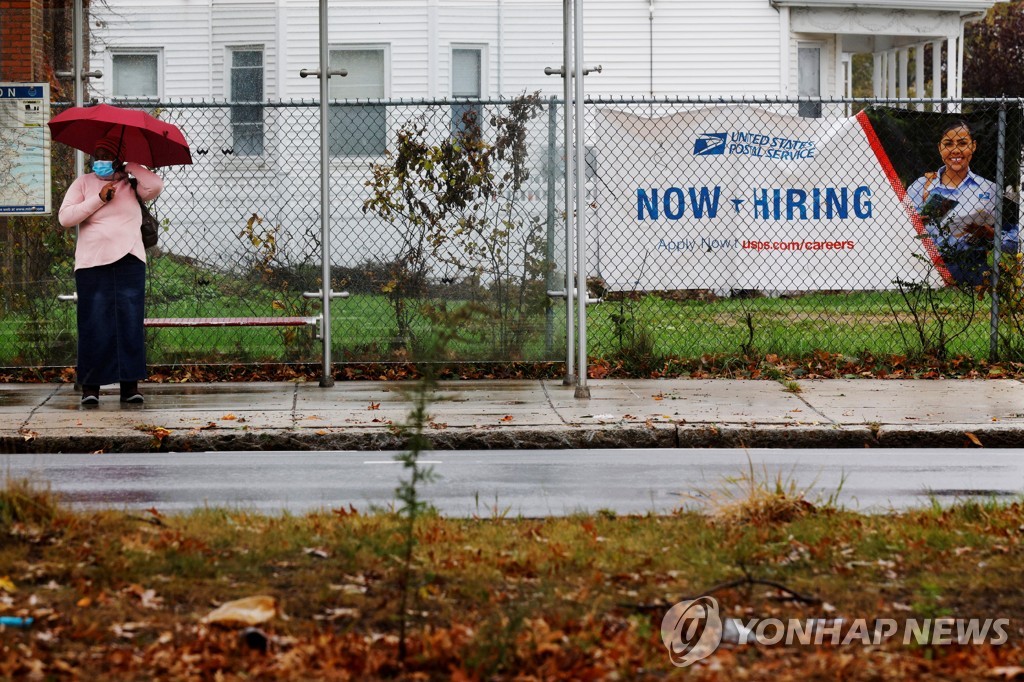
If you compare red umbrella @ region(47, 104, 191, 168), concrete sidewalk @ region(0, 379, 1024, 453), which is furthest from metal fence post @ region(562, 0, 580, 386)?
red umbrella @ region(47, 104, 191, 168)

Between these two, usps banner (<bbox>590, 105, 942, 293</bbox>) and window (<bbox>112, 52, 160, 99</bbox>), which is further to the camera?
usps banner (<bbox>590, 105, 942, 293</bbox>)

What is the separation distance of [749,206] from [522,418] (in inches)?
241

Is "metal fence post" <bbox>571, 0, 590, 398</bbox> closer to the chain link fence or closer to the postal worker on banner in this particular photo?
the chain link fence

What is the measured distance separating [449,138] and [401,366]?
204 cm

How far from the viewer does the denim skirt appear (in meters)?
11.0

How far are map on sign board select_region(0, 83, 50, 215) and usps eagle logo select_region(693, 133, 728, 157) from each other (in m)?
7.80

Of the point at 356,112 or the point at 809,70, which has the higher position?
the point at 809,70

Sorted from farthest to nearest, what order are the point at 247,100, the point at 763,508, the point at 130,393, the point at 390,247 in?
the point at 390,247 < the point at 247,100 < the point at 130,393 < the point at 763,508

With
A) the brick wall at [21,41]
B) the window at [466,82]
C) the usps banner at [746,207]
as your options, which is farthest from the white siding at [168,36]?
the usps banner at [746,207]

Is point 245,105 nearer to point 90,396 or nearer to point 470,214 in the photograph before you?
point 470,214

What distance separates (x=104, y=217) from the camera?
36.1 feet

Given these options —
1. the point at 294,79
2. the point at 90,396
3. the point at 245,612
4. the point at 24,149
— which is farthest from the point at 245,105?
the point at 245,612

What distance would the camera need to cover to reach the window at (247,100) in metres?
12.4

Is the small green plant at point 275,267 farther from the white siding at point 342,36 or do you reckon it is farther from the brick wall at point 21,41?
the brick wall at point 21,41
